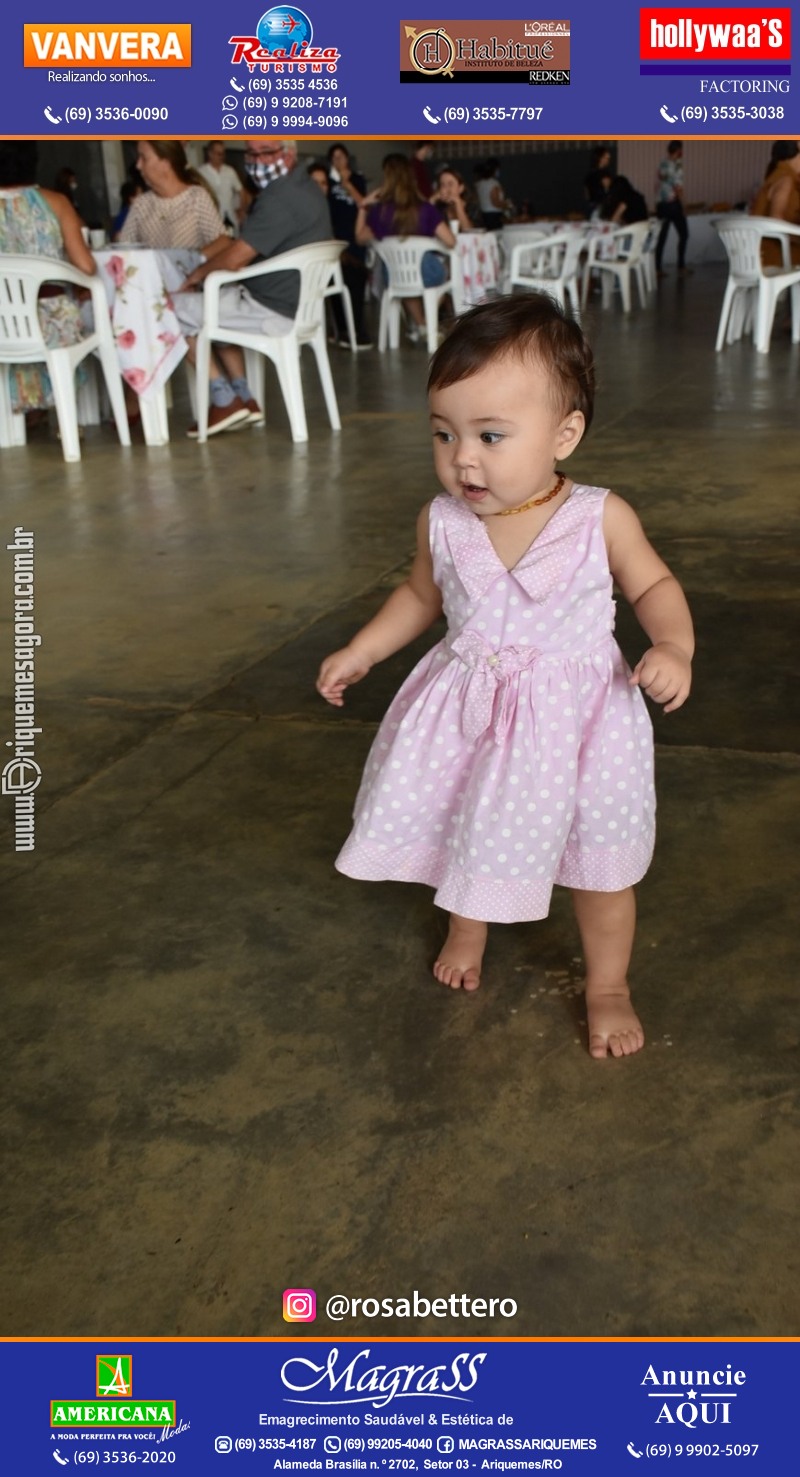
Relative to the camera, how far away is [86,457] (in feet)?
17.2

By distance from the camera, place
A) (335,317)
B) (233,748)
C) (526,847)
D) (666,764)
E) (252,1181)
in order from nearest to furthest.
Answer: (252,1181)
(526,847)
(666,764)
(233,748)
(335,317)

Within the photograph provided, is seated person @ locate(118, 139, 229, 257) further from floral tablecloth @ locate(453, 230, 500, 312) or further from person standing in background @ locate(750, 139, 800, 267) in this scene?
person standing in background @ locate(750, 139, 800, 267)

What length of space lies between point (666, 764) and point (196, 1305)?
4.29 ft

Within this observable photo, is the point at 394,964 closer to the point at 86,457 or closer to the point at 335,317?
the point at 86,457

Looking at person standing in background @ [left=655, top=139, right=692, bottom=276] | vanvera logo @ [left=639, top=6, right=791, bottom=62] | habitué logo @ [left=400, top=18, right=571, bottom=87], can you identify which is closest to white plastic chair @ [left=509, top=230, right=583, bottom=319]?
habitué logo @ [left=400, top=18, right=571, bottom=87]

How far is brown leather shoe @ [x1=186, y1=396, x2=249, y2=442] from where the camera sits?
566 cm

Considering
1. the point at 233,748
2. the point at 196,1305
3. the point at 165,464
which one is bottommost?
the point at 196,1305

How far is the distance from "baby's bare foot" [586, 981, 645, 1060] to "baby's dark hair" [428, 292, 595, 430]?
67 cm

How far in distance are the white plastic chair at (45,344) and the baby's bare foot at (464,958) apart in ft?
13.3

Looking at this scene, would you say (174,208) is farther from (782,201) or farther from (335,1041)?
(335,1041)

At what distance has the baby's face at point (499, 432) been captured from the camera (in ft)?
4.42

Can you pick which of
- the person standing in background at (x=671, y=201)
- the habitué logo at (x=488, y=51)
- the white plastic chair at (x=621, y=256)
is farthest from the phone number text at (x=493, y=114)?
the person standing in background at (x=671, y=201)

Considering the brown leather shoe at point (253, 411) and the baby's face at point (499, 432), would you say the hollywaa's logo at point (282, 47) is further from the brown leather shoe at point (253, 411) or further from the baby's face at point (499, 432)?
the baby's face at point (499, 432)

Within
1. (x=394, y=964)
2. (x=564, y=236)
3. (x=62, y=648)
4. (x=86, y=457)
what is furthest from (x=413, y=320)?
(x=394, y=964)
